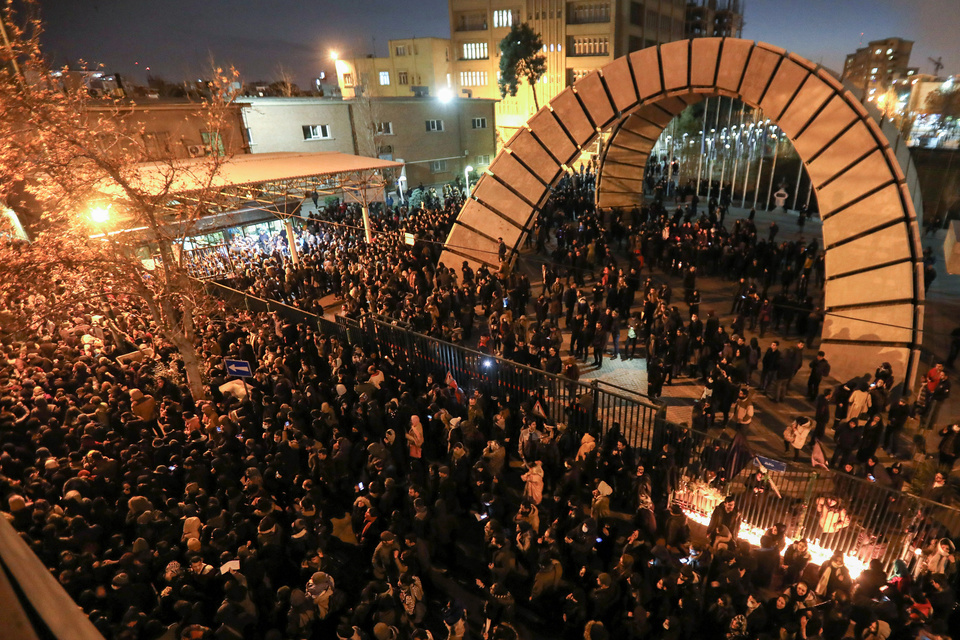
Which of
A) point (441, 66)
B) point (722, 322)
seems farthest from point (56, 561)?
point (441, 66)

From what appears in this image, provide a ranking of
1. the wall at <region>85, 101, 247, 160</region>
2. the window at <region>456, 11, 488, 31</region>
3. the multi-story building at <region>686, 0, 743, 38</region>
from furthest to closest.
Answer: the multi-story building at <region>686, 0, 743, 38</region> < the window at <region>456, 11, 488, 31</region> < the wall at <region>85, 101, 247, 160</region>

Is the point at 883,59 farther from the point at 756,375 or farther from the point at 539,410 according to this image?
the point at 539,410

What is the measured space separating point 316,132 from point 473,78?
3034cm

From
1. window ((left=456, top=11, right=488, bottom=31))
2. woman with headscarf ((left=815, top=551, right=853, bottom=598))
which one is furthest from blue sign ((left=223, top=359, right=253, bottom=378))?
window ((left=456, top=11, right=488, bottom=31))

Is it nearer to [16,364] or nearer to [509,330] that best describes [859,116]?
[509,330]

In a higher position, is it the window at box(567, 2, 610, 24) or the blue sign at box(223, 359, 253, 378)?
the window at box(567, 2, 610, 24)

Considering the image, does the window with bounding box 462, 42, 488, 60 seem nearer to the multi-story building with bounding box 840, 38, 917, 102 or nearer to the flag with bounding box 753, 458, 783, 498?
the multi-story building with bounding box 840, 38, 917, 102

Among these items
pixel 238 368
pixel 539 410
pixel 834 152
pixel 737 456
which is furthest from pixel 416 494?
pixel 834 152

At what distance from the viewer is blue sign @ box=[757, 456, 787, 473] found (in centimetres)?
645

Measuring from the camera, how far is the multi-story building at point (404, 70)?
5422 centimetres

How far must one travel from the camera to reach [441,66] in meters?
54.7

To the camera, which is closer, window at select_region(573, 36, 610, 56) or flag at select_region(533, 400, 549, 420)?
flag at select_region(533, 400, 549, 420)

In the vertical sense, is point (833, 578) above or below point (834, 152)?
below

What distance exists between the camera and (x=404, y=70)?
2244 inches
